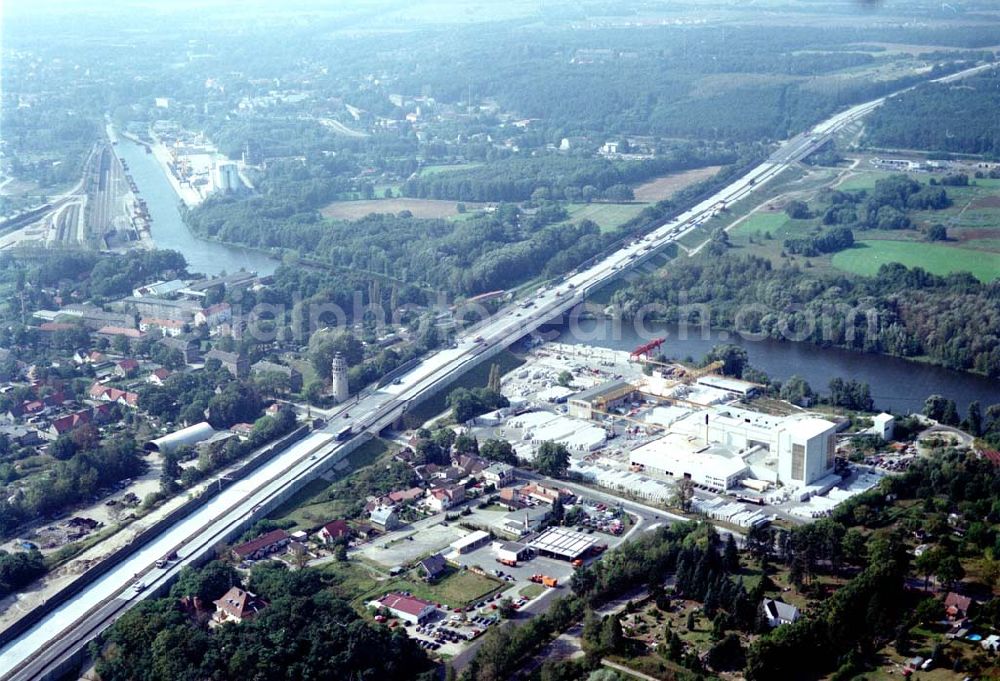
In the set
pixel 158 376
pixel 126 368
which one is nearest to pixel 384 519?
pixel 158 376

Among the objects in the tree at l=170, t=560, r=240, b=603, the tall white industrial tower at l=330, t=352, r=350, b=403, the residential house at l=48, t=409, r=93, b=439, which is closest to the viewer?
the tree at l=170, t=560, r=240, b=603

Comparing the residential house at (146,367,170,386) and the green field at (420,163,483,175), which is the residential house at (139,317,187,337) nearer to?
the residential house at (146,367,170,386)

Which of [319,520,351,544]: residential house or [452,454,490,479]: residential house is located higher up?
[319,520,351,544]: residential house

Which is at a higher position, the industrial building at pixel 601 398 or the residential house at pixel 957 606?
the residential house at pixel 957 606

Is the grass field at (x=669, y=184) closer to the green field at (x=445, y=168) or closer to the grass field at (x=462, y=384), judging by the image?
the green field at (x=445, y=168)

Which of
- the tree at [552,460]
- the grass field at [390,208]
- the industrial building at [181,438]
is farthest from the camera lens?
the grass field at [390,208]

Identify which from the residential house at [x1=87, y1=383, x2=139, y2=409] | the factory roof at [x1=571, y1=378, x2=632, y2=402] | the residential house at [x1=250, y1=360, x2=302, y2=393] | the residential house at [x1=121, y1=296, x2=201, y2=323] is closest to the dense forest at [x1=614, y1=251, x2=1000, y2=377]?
the factory roof at [x1=571, y1=378, x2=632, y2=402]

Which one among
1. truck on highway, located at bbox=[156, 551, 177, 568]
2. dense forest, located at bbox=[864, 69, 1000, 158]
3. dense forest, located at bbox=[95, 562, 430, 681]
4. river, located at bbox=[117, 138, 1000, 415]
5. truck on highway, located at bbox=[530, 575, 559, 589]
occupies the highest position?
dense forest, located at bbox=[864, 69, 1000, 158]

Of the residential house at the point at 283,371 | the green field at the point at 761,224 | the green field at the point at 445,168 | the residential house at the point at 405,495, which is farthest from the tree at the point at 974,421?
the green field at the point at 445,168
